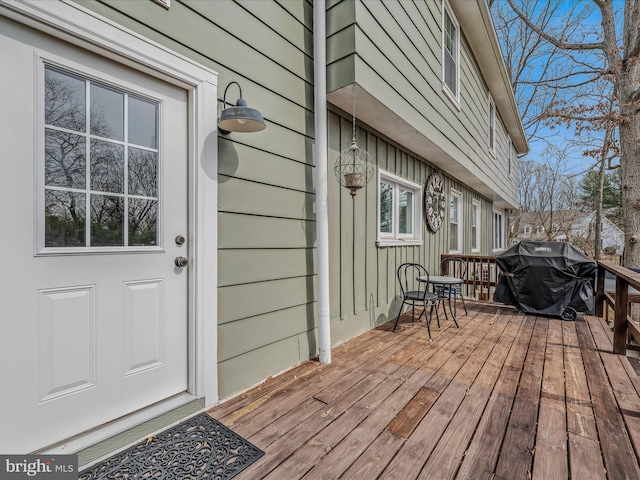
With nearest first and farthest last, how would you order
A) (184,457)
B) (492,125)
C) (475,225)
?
(184,457)
(492,125)
(475,225)

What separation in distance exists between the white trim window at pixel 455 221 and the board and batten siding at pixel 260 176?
432 centimetres

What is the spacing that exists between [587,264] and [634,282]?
1.71 meters

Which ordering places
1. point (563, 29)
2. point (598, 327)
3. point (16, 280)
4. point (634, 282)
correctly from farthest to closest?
1. point (563, 29)
2. point (598, 327)
3. point (634, 282)
4. point (16, 280)

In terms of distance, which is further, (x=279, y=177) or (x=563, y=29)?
(x=563, y=29)

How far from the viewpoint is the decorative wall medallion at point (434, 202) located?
15.7 ft

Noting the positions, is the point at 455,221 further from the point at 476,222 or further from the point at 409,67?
the point at 409,67

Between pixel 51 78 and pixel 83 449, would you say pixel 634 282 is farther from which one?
pixel 51 78

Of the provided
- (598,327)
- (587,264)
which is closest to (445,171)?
(587,264)

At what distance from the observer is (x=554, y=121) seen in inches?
242

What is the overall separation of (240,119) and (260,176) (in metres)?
0.48

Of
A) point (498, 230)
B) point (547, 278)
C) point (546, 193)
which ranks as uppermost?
point (546, 193)

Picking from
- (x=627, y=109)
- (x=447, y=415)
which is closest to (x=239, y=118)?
(x=447, y=415)

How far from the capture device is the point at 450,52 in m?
4.70

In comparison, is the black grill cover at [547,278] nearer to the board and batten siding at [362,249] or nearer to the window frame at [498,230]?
the board and batten siding at [362,249]
